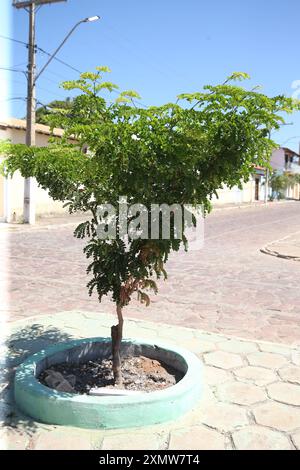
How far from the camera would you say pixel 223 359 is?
450cm

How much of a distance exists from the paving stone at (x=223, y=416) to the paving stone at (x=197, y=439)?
0.09 meters

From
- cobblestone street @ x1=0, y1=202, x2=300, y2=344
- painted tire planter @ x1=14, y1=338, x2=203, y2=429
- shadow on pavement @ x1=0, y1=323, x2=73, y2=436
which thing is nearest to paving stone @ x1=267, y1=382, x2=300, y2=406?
painted tire planter @ x1=14, y1=338, x2=203, y2=429

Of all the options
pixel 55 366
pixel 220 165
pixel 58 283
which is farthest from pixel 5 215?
pixel 220 165

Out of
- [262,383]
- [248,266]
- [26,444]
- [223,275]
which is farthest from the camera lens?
[248,266]

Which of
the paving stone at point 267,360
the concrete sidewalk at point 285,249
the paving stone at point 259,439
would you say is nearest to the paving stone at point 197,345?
the paving stone at point 267,360

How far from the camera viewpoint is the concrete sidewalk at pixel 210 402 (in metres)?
3.07

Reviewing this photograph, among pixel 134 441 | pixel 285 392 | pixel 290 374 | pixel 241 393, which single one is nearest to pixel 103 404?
pixel 134 441

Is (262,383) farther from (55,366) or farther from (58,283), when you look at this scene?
(58,283)

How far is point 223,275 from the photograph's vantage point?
885 centimetres

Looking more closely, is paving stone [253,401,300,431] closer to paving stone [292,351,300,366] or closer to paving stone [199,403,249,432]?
paving stone [199,403,249,432]

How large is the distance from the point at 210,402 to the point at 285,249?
30.5ft

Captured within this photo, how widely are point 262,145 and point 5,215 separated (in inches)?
671

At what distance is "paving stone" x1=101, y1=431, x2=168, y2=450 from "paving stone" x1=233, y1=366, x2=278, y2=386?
121cm

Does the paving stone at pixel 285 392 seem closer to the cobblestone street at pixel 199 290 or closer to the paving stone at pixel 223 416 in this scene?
the paving stone at pixel 223 416
